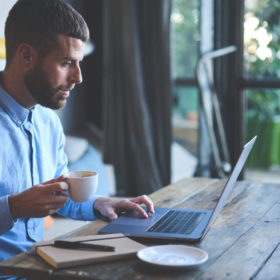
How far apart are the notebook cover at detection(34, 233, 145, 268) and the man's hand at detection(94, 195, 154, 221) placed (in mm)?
244

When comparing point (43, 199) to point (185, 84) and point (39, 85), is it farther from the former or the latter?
point (185, 84)

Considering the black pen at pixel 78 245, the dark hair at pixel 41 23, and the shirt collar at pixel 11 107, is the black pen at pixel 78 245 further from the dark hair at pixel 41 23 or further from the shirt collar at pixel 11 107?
the dark hair at pixel 41 23

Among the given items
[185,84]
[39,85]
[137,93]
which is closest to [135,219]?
[39,85]

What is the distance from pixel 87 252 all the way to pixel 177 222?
1.09ft

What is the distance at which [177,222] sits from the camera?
1.30 meters

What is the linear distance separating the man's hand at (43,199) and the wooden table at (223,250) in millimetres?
96

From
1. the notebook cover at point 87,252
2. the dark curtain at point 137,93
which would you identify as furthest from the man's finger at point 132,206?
the dark curtain at point 137,93

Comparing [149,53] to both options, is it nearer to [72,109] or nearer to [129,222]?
[72,109]

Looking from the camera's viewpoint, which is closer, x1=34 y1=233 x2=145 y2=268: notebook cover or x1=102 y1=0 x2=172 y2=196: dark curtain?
x1=34 y1=233 x2=145 y2=268: notebook cover

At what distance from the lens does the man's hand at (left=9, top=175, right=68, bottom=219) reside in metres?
1.10

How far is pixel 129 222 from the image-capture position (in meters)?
1.29

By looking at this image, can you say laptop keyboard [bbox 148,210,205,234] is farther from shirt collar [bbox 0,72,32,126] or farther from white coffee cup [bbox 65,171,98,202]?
shirt collar [bbox 0,72,32,126]

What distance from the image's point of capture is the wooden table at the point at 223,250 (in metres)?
0.97

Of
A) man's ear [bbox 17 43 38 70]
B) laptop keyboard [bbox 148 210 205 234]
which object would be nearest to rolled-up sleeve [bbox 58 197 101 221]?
laptop keyboard [bbox 148 210 205 234]
